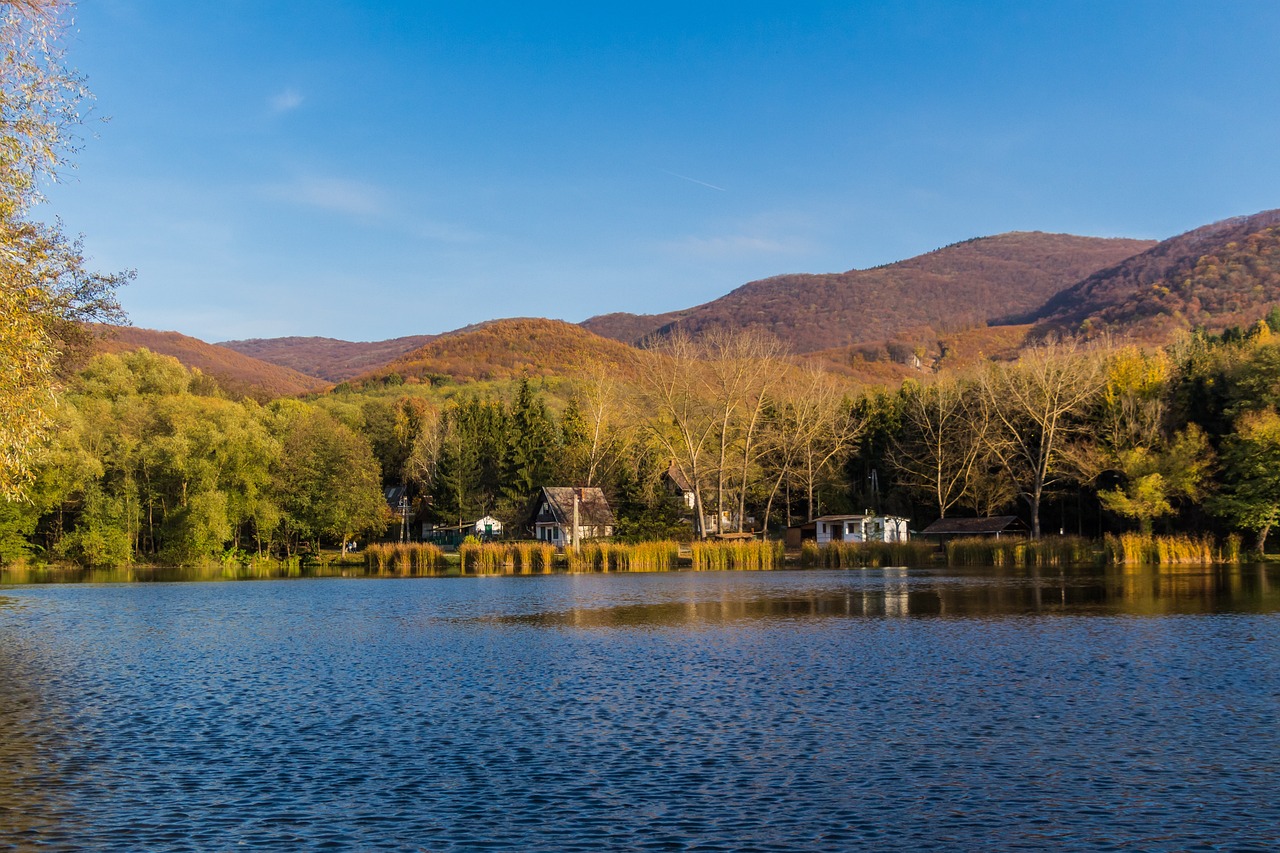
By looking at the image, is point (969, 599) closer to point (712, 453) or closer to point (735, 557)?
point (735, 557)

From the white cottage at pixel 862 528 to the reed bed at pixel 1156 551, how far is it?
25567 mm

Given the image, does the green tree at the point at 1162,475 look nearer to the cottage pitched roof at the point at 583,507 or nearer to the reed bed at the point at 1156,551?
the reed bed at the point at 1156,551

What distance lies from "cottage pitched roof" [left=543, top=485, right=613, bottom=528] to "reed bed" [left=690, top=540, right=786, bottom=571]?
2268 centimetres

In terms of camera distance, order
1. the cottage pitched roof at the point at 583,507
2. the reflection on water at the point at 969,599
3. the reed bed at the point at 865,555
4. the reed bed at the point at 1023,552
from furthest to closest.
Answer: the cottage pitched roof at the point at 583,507
the reed bed at the point at 865,555
the reed bed at the point at 1023,552
the reflection on water at the point at 969,599

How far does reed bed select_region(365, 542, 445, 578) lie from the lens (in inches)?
2640

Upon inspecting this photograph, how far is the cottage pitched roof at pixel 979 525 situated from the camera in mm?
77125

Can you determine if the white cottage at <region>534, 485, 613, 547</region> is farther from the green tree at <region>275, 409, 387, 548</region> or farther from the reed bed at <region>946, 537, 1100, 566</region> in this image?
the reed bed at <region>946, 537, 1100, 566</region>

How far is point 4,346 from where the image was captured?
1638cm

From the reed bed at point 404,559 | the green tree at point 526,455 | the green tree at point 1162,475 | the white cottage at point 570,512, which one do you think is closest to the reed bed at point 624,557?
the reed bed at point 404,559

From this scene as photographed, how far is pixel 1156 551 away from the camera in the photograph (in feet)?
188

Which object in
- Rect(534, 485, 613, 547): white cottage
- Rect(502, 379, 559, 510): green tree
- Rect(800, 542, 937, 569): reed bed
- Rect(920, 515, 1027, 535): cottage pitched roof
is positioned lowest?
Rect(800, 542, 937, 569): reed bed

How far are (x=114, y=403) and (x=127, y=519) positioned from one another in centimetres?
1304

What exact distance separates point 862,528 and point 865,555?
1966 centimetres

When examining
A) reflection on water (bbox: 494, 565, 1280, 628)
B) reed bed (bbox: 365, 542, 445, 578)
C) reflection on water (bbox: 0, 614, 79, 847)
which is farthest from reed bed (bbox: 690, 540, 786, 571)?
reflection on water (bbox: 0, 614, 79, 847)
